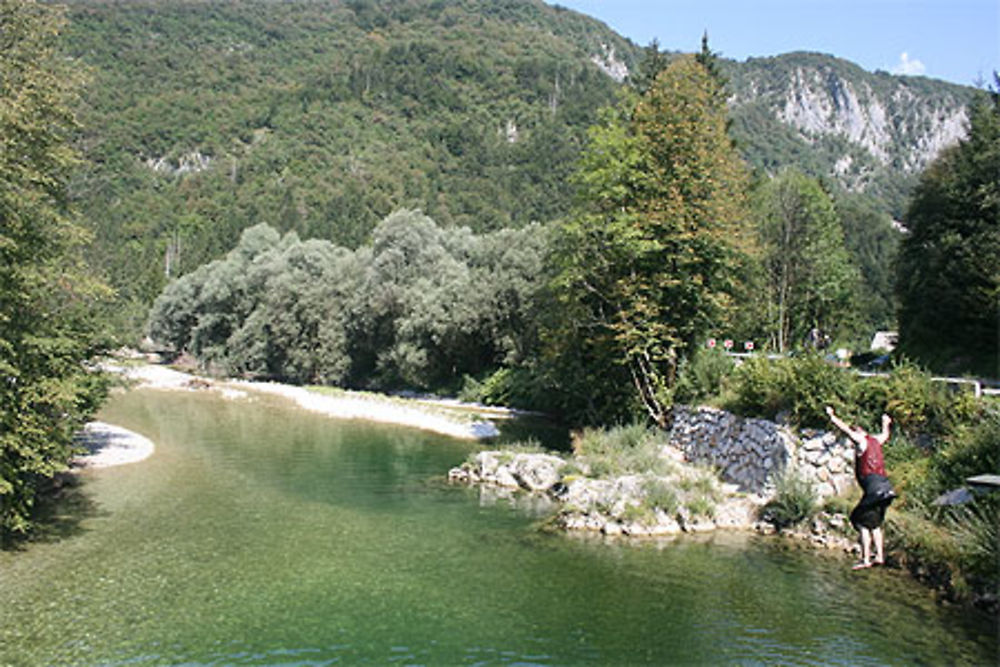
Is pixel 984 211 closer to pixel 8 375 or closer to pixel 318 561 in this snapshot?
pixel 318 561

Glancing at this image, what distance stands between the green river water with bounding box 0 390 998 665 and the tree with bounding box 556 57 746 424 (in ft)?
31.3

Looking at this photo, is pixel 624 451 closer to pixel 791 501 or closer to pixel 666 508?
pixel 666 508

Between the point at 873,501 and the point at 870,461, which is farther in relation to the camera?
the point at 870,461

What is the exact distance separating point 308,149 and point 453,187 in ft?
124

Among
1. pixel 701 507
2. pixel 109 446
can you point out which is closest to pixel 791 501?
pixel 701 507

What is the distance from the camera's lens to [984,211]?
30828 millimetres

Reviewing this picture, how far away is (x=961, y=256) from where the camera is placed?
1226 inches

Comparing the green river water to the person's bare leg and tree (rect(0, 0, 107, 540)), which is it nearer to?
the person's bare leg

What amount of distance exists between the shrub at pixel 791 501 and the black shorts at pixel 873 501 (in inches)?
356

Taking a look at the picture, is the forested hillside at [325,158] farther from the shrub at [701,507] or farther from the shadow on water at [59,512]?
the shrub at [701,507]

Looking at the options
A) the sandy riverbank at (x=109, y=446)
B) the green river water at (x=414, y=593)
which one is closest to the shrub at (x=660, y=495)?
the green river water at (x=414, y=593)

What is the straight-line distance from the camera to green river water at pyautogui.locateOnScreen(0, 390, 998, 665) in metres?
12.3

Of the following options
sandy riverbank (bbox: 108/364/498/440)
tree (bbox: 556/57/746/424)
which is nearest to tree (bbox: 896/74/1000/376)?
tree (bbox: 556/57/746/424)

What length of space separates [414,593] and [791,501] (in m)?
11.0
